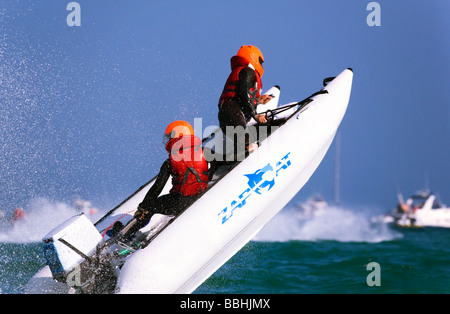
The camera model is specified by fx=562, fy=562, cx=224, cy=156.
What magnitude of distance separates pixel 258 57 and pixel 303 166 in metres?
1.27

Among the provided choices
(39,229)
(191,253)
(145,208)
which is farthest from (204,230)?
(39,229)

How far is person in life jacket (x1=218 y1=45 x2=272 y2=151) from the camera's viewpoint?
5.85 meters

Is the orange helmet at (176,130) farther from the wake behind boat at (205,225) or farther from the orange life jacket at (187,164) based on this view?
the wake behind boat at (205,225)

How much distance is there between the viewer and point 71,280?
15.3 feet

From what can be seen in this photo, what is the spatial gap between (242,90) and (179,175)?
122 centimetres

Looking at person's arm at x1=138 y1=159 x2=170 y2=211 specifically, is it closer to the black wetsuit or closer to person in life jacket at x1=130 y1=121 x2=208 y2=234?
person in life jacket at x1=130 y1=121 x2=208 y2=234

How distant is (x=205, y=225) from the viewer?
206 inches

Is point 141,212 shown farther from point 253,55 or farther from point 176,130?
point 253,55

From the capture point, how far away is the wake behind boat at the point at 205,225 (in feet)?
15.5

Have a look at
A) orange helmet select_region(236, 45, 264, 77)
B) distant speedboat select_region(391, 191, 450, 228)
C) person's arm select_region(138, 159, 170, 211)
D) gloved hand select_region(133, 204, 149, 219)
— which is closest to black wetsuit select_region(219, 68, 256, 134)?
orange helmet select_region(236, 45, 264, 77)

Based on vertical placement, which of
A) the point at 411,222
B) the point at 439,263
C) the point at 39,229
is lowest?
the point at 411,222

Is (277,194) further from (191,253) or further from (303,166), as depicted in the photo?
(191,253)

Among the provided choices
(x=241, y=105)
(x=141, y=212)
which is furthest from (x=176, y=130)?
(x=241, y=105)

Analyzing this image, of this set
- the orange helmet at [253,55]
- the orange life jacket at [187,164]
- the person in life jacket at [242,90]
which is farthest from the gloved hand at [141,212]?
the orange helmet at [253,55]
